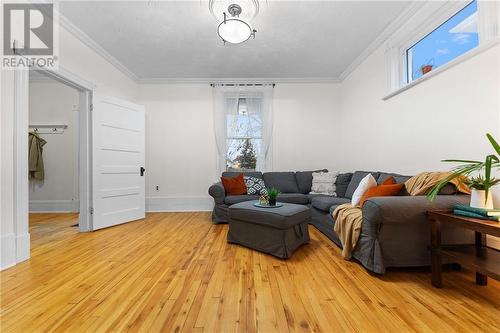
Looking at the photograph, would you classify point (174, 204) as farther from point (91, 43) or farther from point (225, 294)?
point (225, 294)

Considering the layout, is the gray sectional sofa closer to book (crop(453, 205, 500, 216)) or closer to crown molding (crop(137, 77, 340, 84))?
book (crop(453, 205, 500, 216))

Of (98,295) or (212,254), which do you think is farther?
(212,254)

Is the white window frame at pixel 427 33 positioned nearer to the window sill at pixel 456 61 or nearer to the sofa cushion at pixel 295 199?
the window sill at pixel 456 61

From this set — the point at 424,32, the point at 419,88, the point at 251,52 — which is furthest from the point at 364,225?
the point at 251,52

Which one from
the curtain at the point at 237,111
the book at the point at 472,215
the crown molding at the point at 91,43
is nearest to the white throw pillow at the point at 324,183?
the curtain at the point at 237,111

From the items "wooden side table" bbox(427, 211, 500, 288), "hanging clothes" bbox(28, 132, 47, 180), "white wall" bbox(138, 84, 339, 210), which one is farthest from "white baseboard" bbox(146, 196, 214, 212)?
"wooden side table" bbox(427, 211, 500, 288)

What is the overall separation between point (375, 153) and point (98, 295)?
3.87m

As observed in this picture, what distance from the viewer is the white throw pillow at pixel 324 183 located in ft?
13.0

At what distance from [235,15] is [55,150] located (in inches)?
189

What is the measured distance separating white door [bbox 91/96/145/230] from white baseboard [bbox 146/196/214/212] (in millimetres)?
495

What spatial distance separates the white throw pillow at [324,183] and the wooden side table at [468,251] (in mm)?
2103

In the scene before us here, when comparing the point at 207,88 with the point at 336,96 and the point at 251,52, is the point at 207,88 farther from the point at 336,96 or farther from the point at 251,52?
the point at 336,96

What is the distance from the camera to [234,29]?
7.59ft

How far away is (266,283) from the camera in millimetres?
1793
